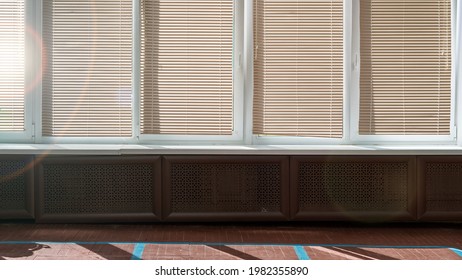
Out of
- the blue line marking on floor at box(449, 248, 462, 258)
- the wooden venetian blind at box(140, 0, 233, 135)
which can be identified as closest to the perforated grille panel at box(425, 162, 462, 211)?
the blue line marking on floor at box(449, 248, 462, 258)

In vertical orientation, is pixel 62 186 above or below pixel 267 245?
above

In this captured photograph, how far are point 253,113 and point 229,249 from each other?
1659 mm

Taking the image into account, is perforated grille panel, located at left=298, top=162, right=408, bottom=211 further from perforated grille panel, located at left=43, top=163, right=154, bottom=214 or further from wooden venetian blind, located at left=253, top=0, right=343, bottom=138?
perforated grille panel, located at left=43, top=163, right=154, bottom=214

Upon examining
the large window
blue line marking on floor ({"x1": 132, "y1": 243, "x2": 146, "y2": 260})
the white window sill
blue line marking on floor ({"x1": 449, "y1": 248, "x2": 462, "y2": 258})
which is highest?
the large window

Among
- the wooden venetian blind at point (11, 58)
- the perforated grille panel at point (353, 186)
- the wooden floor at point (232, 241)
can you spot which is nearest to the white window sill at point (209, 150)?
the perforated grille panel at point (353, 186)

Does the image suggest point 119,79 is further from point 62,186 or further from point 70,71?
point 62,186

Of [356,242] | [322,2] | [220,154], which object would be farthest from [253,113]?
[356,242]

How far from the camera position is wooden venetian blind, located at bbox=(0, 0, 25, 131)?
610 cm

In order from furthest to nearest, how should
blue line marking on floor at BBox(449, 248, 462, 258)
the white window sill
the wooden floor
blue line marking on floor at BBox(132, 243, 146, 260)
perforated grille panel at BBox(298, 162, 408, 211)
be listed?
1. perforated grille panel at BBox(298, 162, 408, 211)
2. the white window sill
3. blue line marking on floor at BBox(449, 248, 462, 258)
4. the wooden floor
5. blue line marking on floor at BBox(132, 243, 146, 260)

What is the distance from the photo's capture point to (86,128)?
6.13 m

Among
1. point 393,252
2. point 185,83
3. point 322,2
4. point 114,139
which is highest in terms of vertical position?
point 322,2

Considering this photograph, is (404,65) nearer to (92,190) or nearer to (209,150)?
(209,150)

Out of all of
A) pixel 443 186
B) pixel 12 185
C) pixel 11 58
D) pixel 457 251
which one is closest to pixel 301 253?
pixel 457 251

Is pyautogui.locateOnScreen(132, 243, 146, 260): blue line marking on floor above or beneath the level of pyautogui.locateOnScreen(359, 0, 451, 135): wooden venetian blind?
beneath
